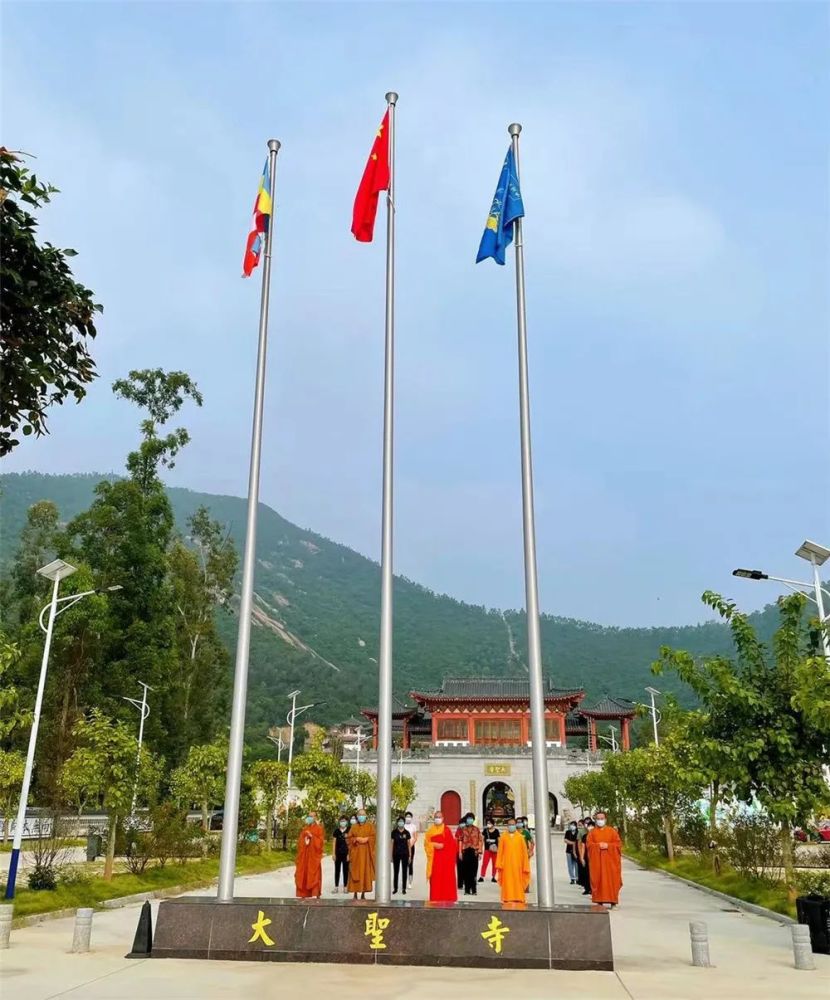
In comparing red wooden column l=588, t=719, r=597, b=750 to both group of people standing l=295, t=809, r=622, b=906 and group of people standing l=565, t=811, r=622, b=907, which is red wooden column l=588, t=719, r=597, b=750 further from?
group of people standing l=565, t=811, r=622, b=907

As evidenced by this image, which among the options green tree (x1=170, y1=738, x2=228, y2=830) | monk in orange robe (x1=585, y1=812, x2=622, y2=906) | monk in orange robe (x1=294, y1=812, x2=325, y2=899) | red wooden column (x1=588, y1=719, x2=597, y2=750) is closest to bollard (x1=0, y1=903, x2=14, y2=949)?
monk in orange robe (x1=294, y1=812, x2=325, y2=899)

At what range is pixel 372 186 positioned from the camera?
11906 millimetres

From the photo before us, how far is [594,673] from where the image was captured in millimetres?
116750

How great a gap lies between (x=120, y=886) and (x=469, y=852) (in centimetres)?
682

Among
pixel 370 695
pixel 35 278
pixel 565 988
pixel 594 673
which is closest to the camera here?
pixel 565 988

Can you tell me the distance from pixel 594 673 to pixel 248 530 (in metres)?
Answer: 112

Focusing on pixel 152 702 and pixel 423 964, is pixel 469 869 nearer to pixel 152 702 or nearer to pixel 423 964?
pixel 423 964

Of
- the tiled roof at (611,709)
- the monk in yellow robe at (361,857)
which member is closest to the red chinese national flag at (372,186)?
the monk in yellow robe at (361,857)

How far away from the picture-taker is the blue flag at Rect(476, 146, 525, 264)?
11805 millimetres

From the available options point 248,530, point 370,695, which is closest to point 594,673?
point 370,695

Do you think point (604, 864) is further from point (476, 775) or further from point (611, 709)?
point (611, 709)

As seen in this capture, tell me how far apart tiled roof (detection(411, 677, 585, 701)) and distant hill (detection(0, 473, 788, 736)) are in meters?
21.5

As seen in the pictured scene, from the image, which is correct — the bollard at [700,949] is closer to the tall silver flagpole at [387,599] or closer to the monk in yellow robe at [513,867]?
the monk in yellow robe at [513,867]

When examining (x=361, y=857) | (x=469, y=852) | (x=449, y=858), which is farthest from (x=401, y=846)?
(x=449, y=858)
